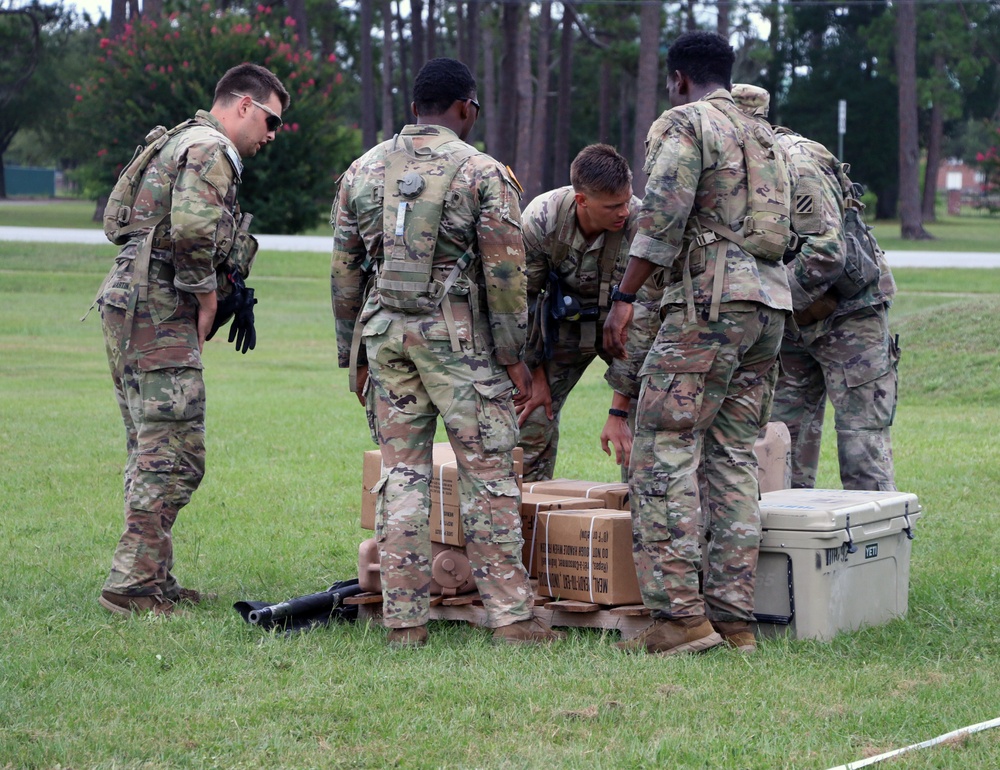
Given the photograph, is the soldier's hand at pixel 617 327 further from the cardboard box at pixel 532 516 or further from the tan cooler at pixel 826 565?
the tan cooler at pixel 826 565

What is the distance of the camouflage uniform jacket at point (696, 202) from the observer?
15.5 ft

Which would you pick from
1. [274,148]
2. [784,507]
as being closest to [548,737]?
[784,507]

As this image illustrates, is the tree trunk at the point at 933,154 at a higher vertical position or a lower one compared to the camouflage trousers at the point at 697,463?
higher

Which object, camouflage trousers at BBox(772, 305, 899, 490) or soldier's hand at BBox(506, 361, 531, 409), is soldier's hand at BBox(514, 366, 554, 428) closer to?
soldier's hand at BBox(506, 361, 531, 409)

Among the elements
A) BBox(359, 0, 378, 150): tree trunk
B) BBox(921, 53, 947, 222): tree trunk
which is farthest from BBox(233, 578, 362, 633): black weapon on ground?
BBox(921, 53, 947, 222): tree trunk

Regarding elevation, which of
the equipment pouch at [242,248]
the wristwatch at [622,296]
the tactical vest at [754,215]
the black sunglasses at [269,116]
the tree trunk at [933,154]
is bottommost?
the wristwatch at [622,296]

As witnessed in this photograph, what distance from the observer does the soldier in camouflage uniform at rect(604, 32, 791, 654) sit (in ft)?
15.6

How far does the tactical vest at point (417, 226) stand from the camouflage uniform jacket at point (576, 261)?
2.60 ft

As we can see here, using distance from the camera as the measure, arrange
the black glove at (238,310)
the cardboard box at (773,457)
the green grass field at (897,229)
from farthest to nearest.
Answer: the green grass field at (897,229) < the cardboard box at (773,457) < the black glove at (238,310)

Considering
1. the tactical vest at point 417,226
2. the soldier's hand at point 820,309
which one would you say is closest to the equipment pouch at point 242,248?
the tactical vest at point 417,226

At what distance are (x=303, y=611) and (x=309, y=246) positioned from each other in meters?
25.5

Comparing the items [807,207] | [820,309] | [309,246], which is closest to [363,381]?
[807,207]

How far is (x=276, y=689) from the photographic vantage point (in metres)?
4.30

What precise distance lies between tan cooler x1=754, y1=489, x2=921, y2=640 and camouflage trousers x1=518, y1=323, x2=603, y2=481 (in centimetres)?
126
